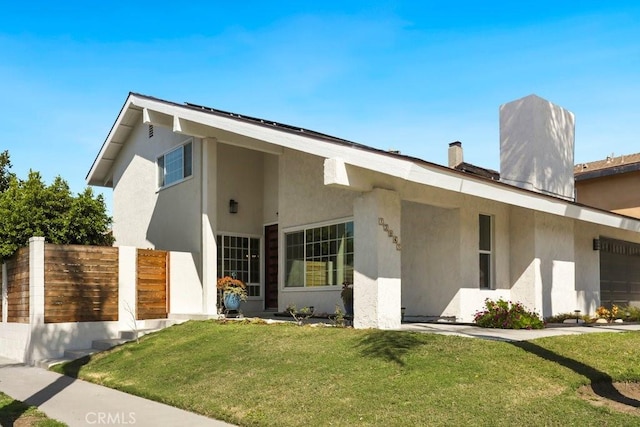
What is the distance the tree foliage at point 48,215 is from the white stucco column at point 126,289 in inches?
99.8

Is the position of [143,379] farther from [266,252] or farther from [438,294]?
[266,252]

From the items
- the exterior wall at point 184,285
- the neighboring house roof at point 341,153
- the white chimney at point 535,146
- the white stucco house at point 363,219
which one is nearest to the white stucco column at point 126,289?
the exterior wall at point 184,285

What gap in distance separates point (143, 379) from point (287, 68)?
9.45 meters

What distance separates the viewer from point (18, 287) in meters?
14.9

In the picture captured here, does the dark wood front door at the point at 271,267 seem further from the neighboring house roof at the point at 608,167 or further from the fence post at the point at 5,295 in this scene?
the neighboring house roof at the point at 608,167

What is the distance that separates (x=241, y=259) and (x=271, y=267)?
2.88 ft

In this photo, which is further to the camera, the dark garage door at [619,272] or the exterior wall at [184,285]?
the dark garage door at [619,272]

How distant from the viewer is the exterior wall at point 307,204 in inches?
581

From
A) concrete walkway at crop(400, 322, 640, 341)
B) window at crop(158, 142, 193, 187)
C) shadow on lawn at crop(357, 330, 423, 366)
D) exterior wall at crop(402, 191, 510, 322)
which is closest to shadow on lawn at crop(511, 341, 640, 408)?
concrete walkway at crop(400, 322, 640, 341)

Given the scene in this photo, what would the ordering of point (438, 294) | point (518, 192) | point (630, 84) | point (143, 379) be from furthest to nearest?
point (630, 84) < point (438, 294) < point (518, 192) < point (143, 379)

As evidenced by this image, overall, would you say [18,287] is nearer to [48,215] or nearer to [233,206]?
[48,215]

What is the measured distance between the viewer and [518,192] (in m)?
12.4

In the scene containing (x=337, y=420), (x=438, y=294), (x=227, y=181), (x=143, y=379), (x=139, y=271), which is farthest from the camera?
(x=227, y=181)

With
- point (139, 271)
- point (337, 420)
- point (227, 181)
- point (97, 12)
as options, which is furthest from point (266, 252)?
point (337, 420)
